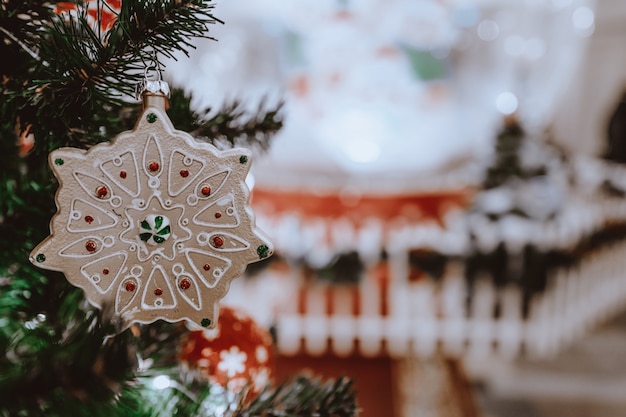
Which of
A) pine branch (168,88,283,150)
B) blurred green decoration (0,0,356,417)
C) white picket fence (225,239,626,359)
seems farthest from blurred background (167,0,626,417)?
blurred green decoration (0,0,356,417)

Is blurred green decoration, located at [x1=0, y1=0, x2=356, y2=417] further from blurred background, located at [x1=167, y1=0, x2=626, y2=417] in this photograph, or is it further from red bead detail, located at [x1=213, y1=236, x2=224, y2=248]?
blurred background, located at [x1=167, y1=0, x2=626, y2=417]

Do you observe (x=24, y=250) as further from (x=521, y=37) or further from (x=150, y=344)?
(x=521, y=37)

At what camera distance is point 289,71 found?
3967 millimetres

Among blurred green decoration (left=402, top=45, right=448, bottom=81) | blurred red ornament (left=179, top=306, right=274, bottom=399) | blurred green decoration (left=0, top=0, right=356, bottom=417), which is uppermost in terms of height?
blurred green decoration (left=402, top=45, right=448, bottom=81)

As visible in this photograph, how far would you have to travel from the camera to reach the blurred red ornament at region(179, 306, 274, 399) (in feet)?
2.10

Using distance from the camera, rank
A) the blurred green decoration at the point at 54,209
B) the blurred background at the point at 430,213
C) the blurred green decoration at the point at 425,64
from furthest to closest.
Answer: the blurred green decoration at the point at 425,64 < the blurred background at the point at 430,213 < the blurred green decoration at the point at 54,209

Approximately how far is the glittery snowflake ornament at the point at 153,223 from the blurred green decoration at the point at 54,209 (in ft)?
0.12

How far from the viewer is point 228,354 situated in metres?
0.65

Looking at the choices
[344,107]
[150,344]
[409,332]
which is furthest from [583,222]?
[150,344]

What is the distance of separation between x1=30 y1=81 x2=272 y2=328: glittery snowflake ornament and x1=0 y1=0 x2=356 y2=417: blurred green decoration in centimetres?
4

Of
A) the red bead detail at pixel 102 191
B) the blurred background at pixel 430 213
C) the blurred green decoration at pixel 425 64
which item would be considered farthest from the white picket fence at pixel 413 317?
the red bead detail at pixel 102 191

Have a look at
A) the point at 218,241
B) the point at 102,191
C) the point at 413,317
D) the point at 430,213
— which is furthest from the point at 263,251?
the point at 430,213

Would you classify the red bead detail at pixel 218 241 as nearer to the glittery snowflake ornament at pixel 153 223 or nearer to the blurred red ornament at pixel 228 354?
the glittery snowflake ornament at pixel 153 223

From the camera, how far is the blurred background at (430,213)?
2.79 m
